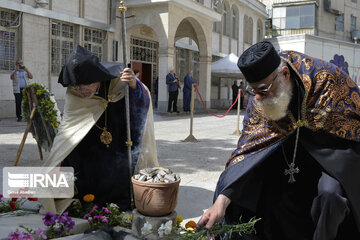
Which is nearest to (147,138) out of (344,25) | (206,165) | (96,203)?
(96,203)

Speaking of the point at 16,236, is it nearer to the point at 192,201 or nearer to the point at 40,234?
the point at 40,234

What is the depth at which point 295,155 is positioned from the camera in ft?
8.30

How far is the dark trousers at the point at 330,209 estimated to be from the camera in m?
2.23

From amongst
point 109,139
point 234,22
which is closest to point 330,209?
point 109,139

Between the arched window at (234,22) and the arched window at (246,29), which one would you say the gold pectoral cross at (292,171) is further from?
the arched window at (246,29)

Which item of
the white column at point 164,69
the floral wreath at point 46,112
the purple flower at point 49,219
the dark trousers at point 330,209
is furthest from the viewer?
the white column at point 164,69

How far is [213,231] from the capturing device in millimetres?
2275

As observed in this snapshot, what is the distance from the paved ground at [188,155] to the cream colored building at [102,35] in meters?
2.86

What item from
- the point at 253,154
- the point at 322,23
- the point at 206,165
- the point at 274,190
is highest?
the point at 322,23

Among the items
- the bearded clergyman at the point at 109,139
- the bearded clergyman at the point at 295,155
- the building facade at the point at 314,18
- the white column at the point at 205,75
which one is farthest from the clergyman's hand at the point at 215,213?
the building facade at the point at 314,18

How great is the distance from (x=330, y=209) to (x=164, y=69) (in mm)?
13669

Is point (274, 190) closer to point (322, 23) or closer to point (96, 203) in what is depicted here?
point (96, 203)

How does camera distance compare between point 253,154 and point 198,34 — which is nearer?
point 253,154

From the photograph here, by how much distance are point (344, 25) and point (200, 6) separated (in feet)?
81.8
